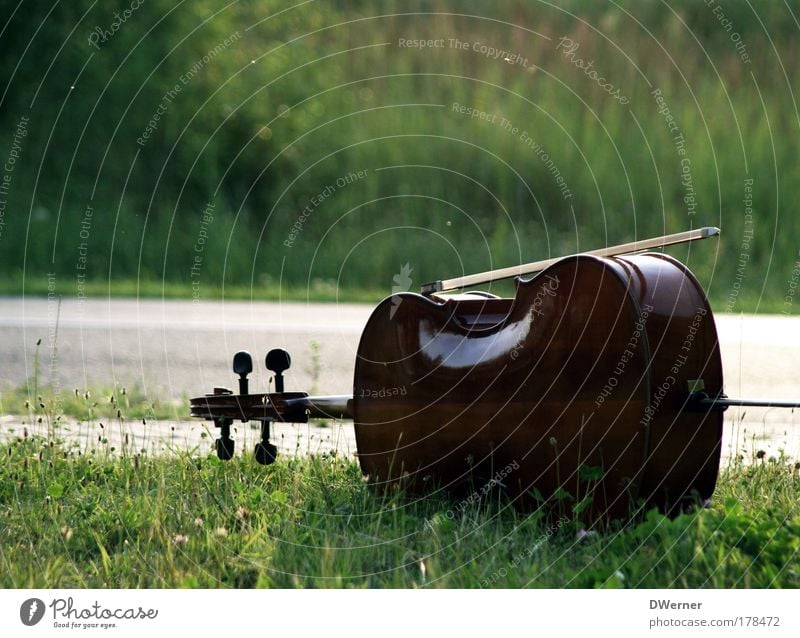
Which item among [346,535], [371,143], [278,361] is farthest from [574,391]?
[371,143]

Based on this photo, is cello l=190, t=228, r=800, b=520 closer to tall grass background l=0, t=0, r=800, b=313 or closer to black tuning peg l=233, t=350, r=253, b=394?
black tuning peg l=233, t=350, r=253, b=394

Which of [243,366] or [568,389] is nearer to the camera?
[568,389]

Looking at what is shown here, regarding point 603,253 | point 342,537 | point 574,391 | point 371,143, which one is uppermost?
point 371,143

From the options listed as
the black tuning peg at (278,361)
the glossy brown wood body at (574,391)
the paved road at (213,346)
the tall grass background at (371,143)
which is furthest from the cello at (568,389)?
the tall grass background at (371,143)

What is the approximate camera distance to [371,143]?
33.0 ft

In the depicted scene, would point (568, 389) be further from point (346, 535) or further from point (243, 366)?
point (243, 366)

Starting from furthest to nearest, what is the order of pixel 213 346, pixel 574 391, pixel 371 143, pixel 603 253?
1. pixel 371 143
2. pixel 213 346
3. pixel 603 253
4. pixel 574 391

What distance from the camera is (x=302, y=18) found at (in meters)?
10.8

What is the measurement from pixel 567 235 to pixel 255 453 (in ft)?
21.0

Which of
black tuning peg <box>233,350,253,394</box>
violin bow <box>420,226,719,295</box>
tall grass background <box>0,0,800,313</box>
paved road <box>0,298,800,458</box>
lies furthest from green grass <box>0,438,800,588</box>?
tall grass background <box>0,0,800,313</box>

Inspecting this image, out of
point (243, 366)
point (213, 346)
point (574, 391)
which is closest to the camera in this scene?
point (574, 391)

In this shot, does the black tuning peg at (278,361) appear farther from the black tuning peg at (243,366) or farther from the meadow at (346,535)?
the meadow at (346,535)

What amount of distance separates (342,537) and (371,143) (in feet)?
24.5

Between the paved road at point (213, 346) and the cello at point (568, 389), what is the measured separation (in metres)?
1.41
